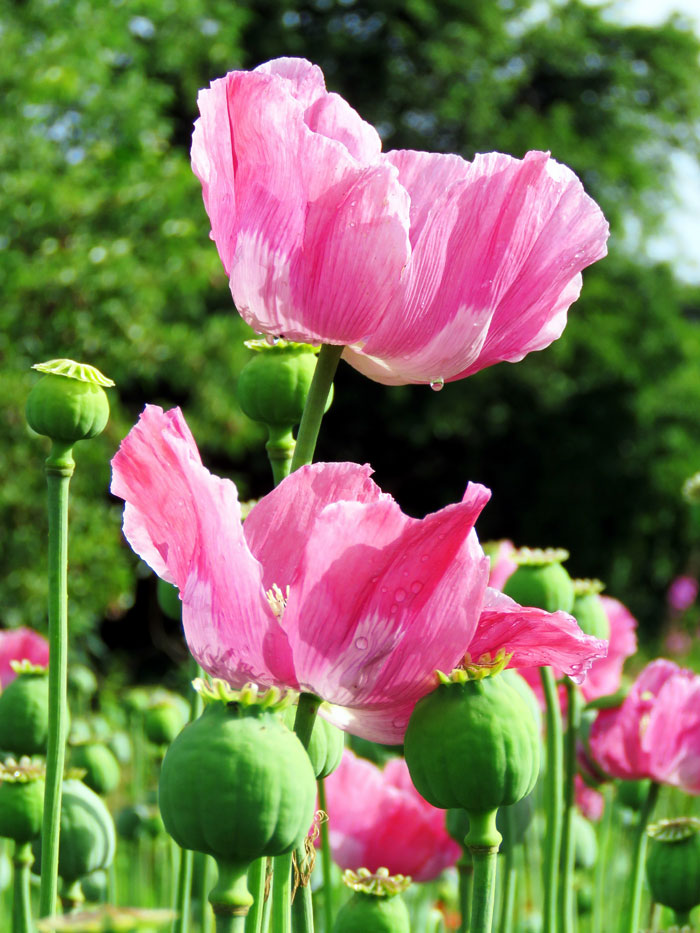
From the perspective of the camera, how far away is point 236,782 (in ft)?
1.04

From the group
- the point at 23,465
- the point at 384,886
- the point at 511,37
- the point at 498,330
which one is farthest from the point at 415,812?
the point at 511,37

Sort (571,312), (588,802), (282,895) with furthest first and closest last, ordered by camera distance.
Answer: (571,312), (588,802), (282,895)

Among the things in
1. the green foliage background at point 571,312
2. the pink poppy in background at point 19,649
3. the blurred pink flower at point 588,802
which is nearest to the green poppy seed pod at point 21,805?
the pink poppy in background at point 19,649

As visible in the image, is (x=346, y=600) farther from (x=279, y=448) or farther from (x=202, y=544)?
(x=279, y=448)

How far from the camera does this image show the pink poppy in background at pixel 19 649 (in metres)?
0.93

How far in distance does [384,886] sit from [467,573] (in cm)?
17

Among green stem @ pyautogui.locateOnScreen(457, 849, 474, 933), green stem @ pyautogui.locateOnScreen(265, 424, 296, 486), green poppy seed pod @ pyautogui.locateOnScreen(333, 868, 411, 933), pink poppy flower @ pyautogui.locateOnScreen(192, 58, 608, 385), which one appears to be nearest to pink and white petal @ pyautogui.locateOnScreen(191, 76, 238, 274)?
pink poppy flower @ pyautogui.locateOnScreen(192, 58, 608, 385)

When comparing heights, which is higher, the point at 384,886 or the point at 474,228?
the point at 474,228

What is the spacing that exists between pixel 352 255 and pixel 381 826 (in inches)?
15.7

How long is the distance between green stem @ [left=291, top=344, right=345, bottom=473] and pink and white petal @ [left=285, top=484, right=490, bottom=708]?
0.07 meters

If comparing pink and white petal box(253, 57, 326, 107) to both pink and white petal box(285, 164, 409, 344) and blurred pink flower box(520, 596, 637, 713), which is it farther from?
blurred pink flower box(520, 596, 637, 713)

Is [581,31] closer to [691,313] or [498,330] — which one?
[691,313]

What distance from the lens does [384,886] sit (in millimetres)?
483

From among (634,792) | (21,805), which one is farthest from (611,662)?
(21,805)
